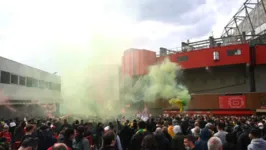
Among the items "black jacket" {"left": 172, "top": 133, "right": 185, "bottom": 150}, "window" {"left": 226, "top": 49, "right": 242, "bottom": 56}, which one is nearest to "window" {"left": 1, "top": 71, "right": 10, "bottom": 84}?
"black jacket" {"left": 172, "top": 133, "right": 185, "bottom": 150}

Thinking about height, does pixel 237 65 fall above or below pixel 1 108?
above

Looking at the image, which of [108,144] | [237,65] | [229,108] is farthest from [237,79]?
[108,144]

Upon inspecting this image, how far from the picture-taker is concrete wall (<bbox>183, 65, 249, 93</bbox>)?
102ft

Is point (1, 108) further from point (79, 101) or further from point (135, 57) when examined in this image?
point (135, 57)

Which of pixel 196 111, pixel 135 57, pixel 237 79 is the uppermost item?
pixel 135 57

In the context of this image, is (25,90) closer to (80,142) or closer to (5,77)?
(5,77)

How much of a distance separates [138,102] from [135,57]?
6.89 meters

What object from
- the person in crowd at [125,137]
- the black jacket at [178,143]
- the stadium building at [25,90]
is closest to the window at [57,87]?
the stadium building at [25,90]

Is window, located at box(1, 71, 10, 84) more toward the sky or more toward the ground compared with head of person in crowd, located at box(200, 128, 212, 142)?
more toward the sky

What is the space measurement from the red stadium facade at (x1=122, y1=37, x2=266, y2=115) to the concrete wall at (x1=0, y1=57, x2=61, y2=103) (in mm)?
13407

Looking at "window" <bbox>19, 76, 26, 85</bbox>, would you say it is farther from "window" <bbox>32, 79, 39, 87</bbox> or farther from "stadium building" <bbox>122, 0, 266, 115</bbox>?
"stadium building" <bbox>122, 0, 266, 115</bbox>

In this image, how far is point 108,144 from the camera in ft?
13.3

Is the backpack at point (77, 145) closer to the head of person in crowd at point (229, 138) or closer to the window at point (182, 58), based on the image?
the head of person in crowd at point (229, 138)

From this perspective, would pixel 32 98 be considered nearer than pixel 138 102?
Yes
